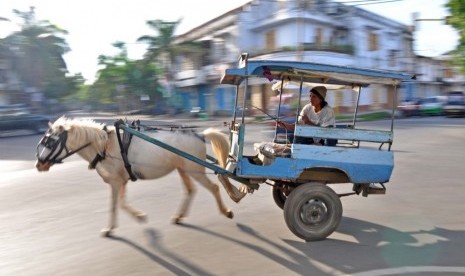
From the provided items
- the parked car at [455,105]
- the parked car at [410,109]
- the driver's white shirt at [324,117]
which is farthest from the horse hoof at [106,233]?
the parked car at [410,109]

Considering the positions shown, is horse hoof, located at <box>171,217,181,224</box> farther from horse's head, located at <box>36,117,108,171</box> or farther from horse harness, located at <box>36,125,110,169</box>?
horse harness, located at <box>36,125,110,169</box>

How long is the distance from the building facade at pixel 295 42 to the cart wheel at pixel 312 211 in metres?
21.8

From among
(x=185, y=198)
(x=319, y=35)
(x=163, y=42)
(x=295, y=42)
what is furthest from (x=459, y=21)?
(x=163, y=42)

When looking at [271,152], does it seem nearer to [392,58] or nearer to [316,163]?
[316,163]

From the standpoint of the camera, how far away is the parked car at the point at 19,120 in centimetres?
2356

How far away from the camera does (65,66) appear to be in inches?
1864

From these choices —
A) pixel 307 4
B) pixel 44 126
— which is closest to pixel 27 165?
pixel 44 126

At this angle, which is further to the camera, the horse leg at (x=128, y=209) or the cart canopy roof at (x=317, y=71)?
the horse leg at (x=128, y=209)

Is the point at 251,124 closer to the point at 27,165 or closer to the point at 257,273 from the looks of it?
the point at 27,165

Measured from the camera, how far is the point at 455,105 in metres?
29.8

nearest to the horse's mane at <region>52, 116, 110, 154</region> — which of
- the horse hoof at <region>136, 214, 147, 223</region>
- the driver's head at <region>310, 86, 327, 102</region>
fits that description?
the horse hoof at <region>136, 214, 147, 223</region>

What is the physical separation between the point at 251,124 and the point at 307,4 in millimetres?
10218

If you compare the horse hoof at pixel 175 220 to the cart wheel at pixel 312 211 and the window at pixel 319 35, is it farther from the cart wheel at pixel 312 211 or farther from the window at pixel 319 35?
the window at pixel 319 35

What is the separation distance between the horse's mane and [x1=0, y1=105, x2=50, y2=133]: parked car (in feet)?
64.9
